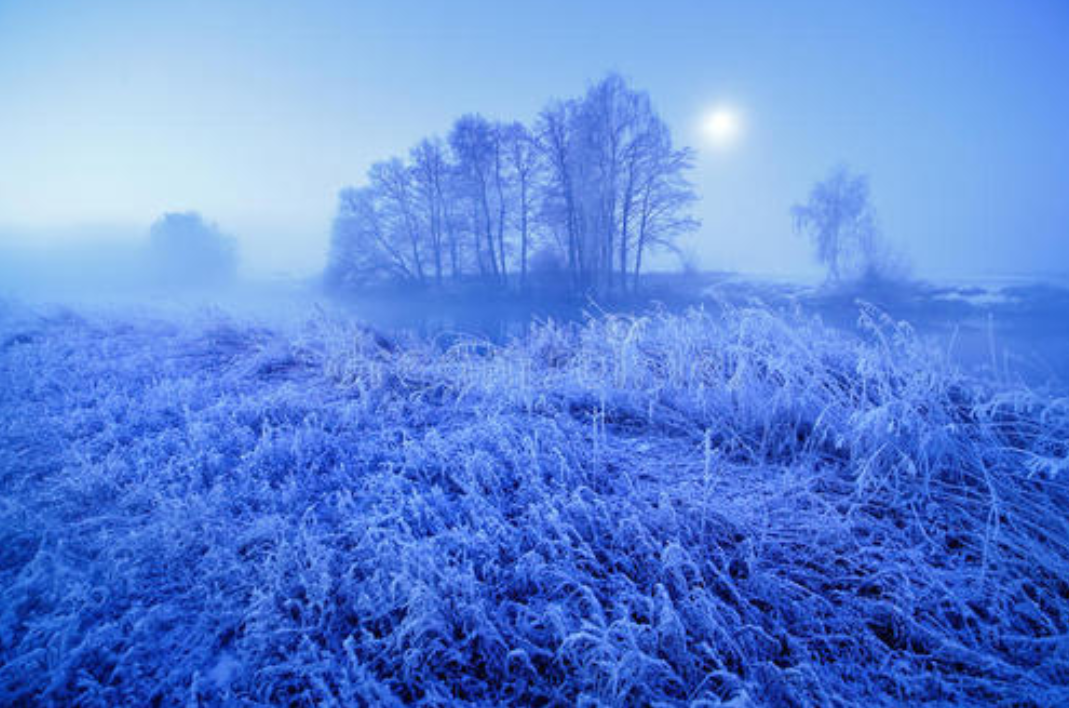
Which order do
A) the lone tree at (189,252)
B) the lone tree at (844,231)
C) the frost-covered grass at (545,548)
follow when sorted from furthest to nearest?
the lone tree at (189,252), the lone tree at (844,231), the frost-covered grass at (545,548)

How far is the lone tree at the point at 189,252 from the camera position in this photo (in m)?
15.9

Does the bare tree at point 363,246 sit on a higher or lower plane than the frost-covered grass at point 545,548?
higher

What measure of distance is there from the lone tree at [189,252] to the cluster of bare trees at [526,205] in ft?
28.1

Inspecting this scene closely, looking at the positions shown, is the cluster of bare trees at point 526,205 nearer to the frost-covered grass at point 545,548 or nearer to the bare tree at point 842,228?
the bare tree at point 842,228

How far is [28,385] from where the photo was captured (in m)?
3.45

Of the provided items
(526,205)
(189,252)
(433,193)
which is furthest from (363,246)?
(189,252)

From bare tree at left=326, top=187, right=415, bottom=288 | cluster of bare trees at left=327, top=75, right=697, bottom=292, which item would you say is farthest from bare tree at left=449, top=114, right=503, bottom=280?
bare tree at left=326, top=187, right=415, bottom=288

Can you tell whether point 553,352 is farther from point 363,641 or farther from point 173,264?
point 173,264

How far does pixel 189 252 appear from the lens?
52.4 ft

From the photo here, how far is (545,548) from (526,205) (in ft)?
35.2

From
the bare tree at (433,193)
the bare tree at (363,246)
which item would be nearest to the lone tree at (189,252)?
the bare tree at (363,246)

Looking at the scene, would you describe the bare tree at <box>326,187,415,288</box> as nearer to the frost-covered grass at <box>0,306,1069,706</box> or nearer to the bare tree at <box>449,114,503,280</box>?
the bare tree at <box>449,114,503,280</box>

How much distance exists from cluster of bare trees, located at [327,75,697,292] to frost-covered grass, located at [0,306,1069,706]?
773cm

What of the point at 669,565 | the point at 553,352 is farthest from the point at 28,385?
the point at 669,565
